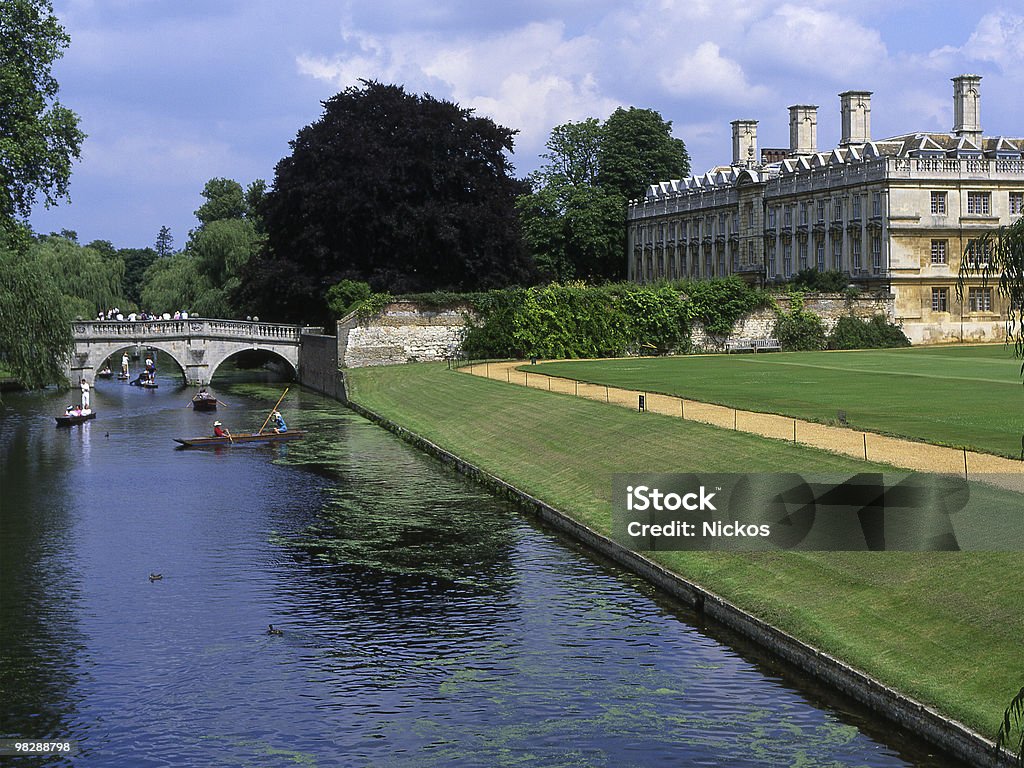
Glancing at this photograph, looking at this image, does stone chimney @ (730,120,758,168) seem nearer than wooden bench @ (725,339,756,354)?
No

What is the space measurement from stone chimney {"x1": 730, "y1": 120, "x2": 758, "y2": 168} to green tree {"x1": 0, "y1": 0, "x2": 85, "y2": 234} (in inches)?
2059

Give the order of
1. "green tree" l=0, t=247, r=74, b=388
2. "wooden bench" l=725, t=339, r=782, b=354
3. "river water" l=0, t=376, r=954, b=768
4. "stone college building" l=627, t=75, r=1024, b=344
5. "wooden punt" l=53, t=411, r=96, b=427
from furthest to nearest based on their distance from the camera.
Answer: "stone college building" l=627, t=75, r=1024, b=344
"wooden bench" l=725, t=339, r=782, b=354
"green tree" l=0, t=247, r=74, b=388
"wooden punt" l=53, t=411, r=96, b=427
"river water" l=0, t=376, r=954, b=768

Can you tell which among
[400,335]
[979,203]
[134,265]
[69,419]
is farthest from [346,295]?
[134,265]

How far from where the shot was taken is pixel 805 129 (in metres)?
85.2

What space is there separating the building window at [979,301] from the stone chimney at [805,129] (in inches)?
861

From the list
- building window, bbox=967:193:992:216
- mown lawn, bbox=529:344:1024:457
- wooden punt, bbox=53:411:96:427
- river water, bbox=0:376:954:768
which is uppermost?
building window, bbox=967:193:992:216

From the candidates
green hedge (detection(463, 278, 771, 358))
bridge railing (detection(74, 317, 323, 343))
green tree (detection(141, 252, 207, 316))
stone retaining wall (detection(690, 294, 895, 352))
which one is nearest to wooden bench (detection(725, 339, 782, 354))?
stone retaining wall (detection(690, 294, 895, 352))

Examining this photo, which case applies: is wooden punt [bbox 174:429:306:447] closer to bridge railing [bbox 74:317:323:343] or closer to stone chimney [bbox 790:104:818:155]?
bridge railing [bbox 74:317:323:343]

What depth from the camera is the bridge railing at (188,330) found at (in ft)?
196

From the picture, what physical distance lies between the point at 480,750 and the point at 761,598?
212 inches

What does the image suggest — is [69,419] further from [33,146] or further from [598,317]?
[598,317]

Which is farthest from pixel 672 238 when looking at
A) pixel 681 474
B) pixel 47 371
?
pixel 681 474

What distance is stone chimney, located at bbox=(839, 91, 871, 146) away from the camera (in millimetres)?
77438

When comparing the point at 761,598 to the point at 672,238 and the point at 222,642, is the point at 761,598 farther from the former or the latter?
the point at 672,238
